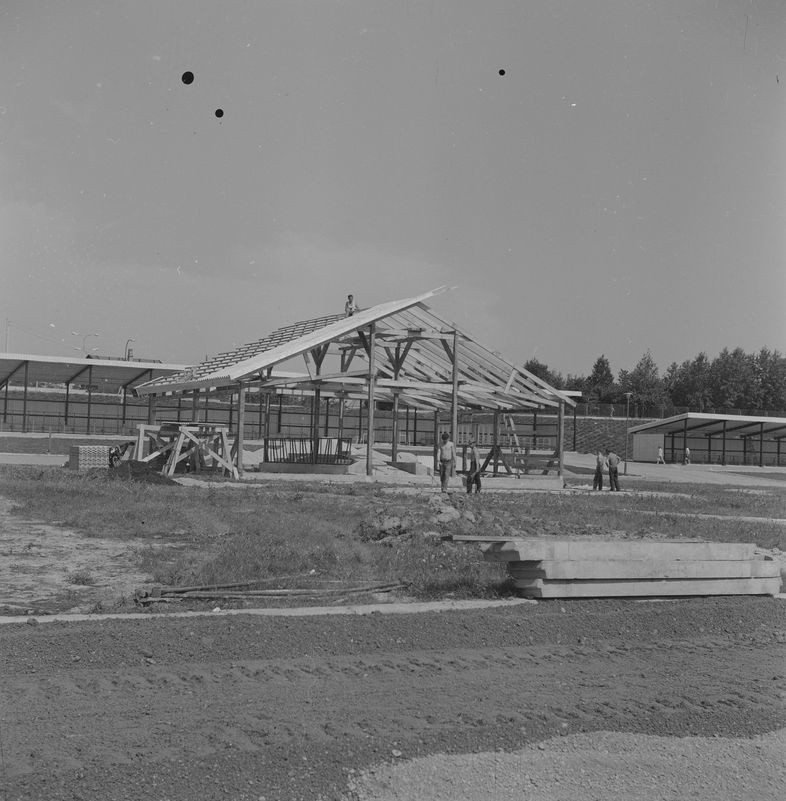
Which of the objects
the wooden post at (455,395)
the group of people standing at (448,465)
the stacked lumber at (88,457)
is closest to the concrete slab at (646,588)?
the group of people standing at (448,465)

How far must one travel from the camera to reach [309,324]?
30.3 metres

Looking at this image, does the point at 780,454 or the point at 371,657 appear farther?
the point at 780,454

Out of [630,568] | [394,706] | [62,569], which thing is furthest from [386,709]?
[62,569]

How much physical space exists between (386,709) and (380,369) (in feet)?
84.5

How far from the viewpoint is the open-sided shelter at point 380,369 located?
2714cm

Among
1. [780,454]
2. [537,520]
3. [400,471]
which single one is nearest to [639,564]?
[537,520]

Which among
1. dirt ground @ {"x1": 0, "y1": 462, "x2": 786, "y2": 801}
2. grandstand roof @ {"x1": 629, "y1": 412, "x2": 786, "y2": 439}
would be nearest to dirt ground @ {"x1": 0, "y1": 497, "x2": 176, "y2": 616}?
dirt ground @ {"x1": 0, "y1": 462, "x2": 786, "y2": 801}

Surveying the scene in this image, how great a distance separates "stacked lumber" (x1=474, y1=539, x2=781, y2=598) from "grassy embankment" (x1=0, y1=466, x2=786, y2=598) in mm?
552

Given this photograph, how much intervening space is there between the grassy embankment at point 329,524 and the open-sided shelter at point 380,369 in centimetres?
490

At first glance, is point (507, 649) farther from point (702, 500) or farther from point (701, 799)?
point (702, 500)

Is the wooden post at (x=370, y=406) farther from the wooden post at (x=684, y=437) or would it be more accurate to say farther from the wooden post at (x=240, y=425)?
the wooden post at (x=684, y=437)

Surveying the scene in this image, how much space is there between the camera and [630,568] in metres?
9.02

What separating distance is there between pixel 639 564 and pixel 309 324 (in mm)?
22223

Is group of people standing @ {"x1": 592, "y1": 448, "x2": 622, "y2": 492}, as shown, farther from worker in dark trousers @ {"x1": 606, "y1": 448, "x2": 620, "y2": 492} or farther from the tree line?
the tree line
